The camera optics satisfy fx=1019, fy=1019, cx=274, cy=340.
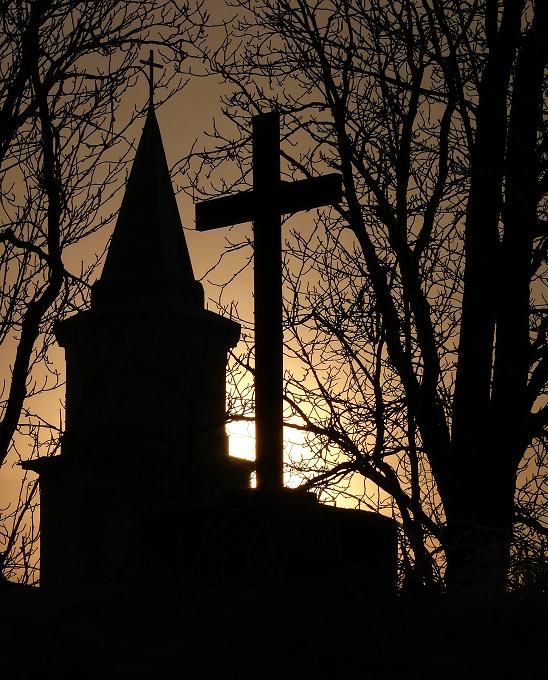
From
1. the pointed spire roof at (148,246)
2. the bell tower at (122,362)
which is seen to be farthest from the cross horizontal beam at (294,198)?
the pointed spire roof at (148,246)

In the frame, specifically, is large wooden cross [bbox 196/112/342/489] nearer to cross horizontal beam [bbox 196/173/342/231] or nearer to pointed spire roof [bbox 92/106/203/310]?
cross horizontal beam [bbox 196/173/342/231]

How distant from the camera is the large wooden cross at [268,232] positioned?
16.3ft

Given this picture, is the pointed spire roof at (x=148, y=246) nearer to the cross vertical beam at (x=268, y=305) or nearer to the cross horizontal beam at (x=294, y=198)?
the cross horizontal beam at (x=294, y=198)

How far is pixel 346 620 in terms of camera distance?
85.7 inches

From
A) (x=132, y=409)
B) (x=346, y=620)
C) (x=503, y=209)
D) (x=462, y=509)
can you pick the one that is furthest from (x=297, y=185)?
(x=132, y=409)

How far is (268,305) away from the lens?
539cm

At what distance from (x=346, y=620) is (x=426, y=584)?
0.58 metres

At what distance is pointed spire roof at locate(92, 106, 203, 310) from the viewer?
94.3ft

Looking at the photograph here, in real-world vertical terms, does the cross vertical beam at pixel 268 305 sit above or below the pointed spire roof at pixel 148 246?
below

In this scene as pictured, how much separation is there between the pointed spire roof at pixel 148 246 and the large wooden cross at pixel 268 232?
2273 centimetres

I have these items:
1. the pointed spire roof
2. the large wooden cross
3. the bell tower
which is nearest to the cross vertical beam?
the large wooden cross

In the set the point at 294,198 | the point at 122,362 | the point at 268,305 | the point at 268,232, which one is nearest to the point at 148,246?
the point at 122,362

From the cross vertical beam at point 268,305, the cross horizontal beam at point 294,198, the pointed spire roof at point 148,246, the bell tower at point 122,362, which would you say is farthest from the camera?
the pointed spire roof at point 148,246

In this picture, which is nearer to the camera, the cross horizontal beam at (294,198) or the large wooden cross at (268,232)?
the large wooden cross at (268,232)
